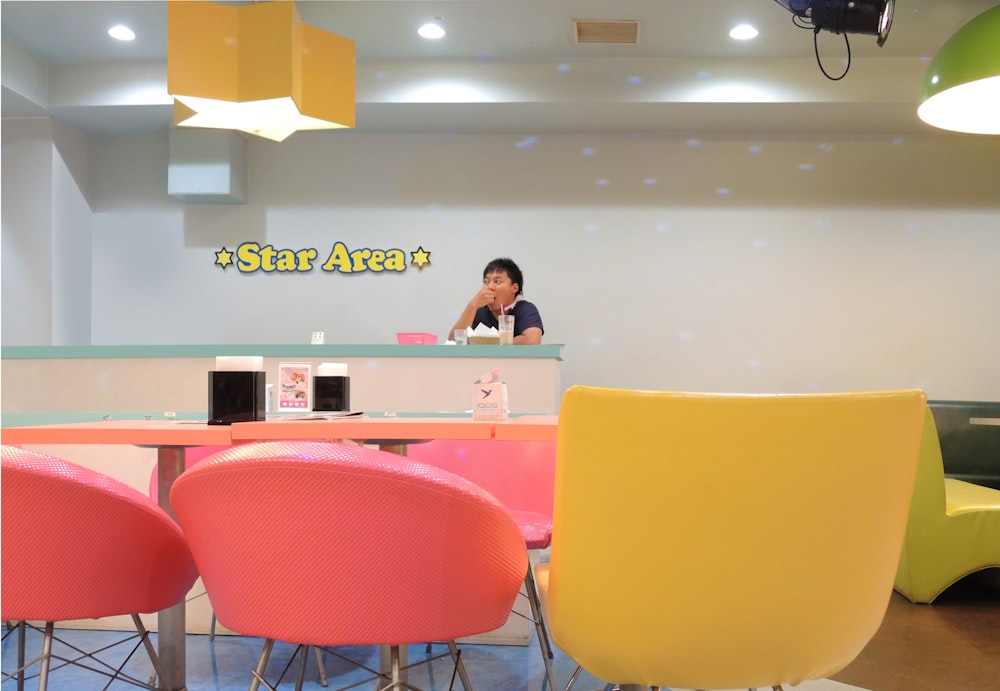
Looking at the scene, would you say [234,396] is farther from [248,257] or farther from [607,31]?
[248,257]

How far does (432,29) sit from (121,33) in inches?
70.9

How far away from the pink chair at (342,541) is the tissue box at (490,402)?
0.60 m

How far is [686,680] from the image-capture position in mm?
1168

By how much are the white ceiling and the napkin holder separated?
328 cm

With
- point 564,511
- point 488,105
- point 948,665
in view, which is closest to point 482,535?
point 564,511

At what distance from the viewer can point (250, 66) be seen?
3.36 m

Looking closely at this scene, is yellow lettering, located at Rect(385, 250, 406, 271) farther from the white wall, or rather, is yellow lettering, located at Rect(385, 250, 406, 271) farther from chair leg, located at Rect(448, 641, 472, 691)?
chair leg, located at Rect(448, 641, 472, 691)

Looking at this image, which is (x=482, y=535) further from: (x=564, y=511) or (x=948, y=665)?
(x=948, y=665)

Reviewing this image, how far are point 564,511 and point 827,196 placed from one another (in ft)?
17.0

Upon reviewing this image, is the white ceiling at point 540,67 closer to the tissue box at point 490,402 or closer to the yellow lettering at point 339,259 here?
the yellow lettering at point 339,259

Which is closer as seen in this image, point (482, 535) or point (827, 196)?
point (482, 535)

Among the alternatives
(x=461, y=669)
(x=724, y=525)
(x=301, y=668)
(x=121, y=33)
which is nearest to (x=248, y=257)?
(x=121, y=33)

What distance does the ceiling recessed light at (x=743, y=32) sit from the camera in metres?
4.64

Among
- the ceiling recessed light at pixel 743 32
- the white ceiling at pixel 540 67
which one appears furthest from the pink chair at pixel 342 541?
the ceiling recessed light at pixel 743 32
